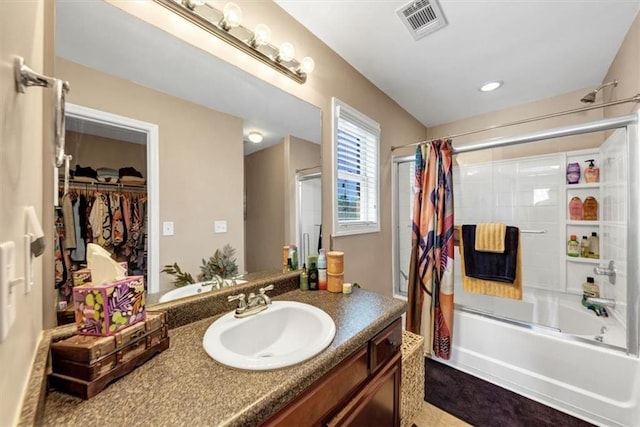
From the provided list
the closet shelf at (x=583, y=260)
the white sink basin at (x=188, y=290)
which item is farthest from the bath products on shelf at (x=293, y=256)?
the closet shelf at (x=583, y=260)

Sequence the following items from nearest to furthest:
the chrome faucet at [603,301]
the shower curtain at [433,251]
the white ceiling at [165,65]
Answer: the white ceiling at [165,65], the chrome faucet at [603,301], the shower curtain at [433,251]

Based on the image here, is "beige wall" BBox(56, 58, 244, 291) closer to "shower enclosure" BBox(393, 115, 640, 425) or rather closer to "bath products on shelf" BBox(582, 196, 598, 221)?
"shower enclosure" BBox(393, 115, 640, 425)

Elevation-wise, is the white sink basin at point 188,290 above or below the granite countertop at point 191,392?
above

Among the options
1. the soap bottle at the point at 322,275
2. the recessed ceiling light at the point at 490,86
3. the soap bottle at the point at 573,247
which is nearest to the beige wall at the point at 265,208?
the soap bottle at the point at 322,275

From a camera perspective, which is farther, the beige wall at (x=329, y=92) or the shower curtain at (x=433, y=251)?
the shower curtain at (x=433, y=251)

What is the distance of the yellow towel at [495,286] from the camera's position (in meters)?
1.87

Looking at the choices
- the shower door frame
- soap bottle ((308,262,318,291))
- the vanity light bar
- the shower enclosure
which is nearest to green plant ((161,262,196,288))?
soap bottle ((308,262,318,291))

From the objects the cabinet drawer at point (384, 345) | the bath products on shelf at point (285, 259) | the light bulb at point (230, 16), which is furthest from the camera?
the bath products on shelf at point (285, 259)

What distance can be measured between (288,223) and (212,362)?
2.72ft

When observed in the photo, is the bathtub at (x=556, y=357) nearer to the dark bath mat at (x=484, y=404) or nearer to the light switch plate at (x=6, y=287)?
the dark bath mat at (x=484, y=404)

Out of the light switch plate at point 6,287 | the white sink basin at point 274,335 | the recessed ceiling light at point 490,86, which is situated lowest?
the white sink basin at point 274,335

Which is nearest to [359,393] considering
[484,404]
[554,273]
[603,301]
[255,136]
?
[255,136]

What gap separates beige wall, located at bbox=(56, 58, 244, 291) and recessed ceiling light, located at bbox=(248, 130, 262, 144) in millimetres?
58

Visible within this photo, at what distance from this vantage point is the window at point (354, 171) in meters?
1.73
